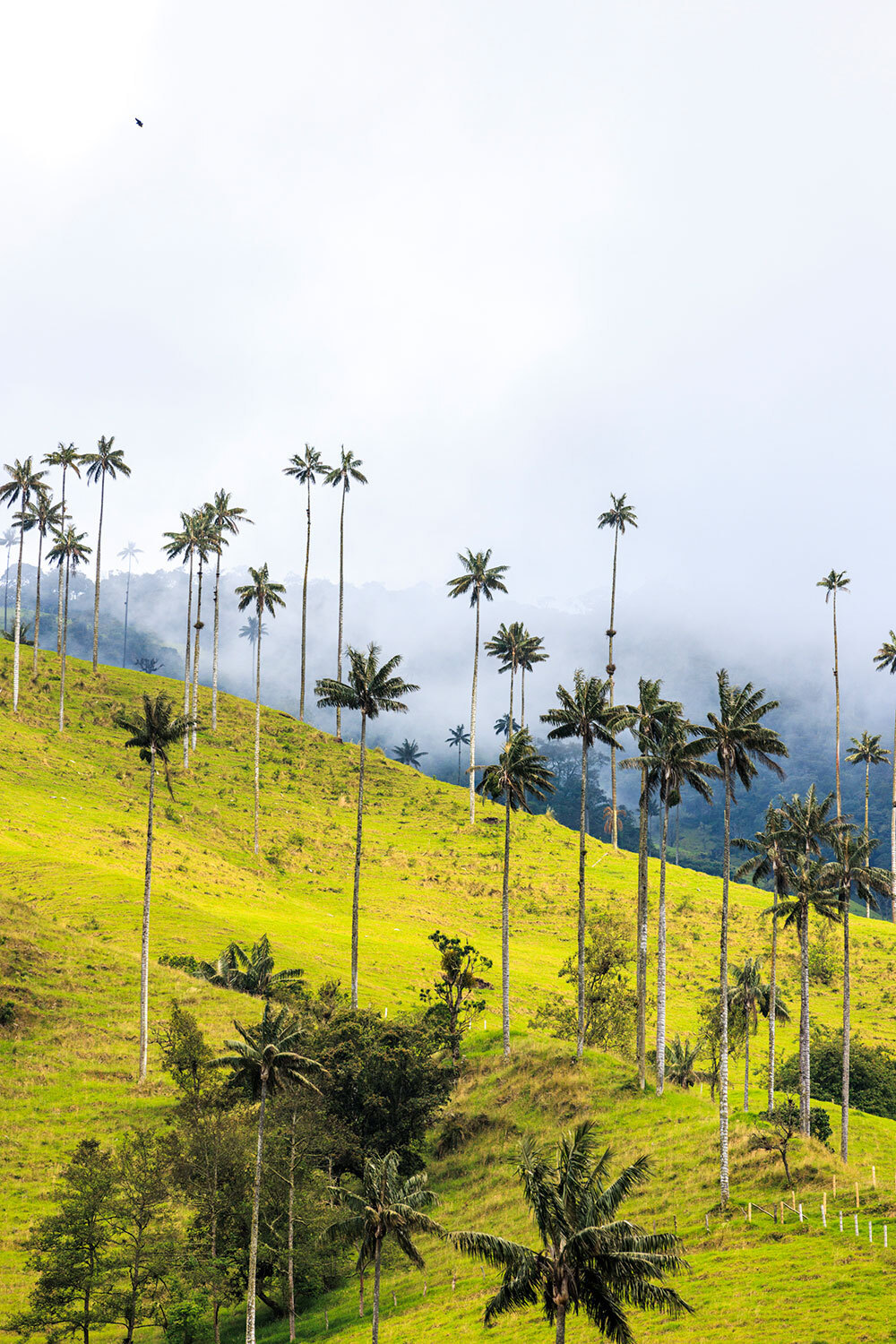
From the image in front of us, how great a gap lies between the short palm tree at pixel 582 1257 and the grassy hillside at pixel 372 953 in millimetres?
7959

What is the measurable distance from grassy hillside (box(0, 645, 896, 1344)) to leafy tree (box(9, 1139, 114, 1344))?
307 centimetres

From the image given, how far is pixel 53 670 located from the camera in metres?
138

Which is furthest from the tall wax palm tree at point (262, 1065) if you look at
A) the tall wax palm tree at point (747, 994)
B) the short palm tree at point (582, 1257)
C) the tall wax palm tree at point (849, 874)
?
the tall wax palm tree at point (747, 994)

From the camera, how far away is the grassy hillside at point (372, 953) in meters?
40.6

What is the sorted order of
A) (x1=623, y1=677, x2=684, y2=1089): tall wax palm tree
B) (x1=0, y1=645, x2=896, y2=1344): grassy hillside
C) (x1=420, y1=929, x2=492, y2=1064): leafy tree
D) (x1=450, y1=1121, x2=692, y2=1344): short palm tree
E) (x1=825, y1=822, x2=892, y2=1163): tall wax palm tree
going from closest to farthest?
(x1=450, y1=1121, x2=692, y2=1344): short palm tree, (x1=0, y1=645, x2=896, y2=1344): grassy hillside, (x1=623, y1=677, x2=684, y2=1089): tall wax palm tree, (x1=825, y1=822, x2=892, y2=1163): tall wax palm tree, (x1=420, y1=929, x2=492, y2=1064): leafy tree

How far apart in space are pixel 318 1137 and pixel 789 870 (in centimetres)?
3367

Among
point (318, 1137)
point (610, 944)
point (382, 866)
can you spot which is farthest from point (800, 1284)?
point (382, 866)

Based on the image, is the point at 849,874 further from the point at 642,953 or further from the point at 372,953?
the point at 372,953

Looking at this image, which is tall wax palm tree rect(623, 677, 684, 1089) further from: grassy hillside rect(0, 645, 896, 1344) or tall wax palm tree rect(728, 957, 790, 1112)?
tall wax palm tree rect(728, 957, 790, 1112)

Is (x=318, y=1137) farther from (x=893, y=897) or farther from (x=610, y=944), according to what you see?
(x=893, y=897)

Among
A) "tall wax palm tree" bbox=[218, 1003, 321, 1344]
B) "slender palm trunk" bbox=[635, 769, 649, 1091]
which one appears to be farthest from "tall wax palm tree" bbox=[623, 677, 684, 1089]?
"tall wax palm tree" bbox=[218, 1003, 321, 1344]

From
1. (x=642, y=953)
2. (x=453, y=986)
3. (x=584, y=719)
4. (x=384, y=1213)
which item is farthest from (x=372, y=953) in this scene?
(x=384, y=1213)

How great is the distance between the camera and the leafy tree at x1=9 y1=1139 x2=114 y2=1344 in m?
41.7

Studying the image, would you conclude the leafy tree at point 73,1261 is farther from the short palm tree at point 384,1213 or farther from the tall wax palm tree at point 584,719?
the tall wax palm tree at point 584,719
